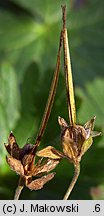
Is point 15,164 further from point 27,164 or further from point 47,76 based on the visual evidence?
point 47,76

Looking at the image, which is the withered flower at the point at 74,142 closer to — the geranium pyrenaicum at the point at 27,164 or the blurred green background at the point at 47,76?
the geranium pyrenaicum at the point at 27,164

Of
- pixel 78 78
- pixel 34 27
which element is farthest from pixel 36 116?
pixel 34 27

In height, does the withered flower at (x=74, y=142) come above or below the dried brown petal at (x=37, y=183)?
above

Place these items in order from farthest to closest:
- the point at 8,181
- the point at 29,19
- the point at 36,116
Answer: the point at 29,19
the point at 36,116
the point at 8,181

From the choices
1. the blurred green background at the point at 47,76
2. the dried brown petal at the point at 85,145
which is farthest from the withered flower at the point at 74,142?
the blurred green background at the point at 47,76

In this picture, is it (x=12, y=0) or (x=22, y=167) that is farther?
(x=12, y=0)

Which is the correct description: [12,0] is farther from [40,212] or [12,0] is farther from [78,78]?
[40,212]

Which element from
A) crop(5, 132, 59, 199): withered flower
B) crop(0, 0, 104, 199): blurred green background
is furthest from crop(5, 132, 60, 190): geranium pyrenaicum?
crop(0, 0, 104, 199): blurred green background

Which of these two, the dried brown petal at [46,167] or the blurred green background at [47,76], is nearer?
the dried brown petal at [46,167]

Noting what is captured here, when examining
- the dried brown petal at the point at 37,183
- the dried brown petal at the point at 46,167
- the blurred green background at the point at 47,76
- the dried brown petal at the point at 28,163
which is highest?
the blurred green background at the point at 47,76
